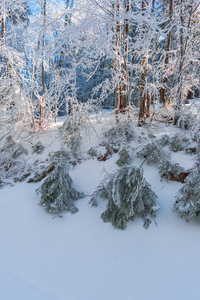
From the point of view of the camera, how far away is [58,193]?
3.25 m

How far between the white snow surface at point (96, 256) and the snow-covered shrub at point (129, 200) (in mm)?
131

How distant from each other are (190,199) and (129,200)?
0.86m

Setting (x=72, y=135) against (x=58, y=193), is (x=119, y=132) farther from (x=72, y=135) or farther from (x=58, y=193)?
(x=58, y=193)

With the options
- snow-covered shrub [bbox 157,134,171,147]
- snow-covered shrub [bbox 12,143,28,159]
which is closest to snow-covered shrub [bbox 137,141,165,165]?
snow-covered shrub [bbox 157,134,171,147]

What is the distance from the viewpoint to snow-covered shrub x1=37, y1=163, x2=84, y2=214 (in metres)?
3.17

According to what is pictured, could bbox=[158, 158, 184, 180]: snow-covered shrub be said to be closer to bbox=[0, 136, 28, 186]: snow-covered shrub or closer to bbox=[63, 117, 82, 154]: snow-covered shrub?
bbox=[63, 117, 82, 154]: snow-covered shrub

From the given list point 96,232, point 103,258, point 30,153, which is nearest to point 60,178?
point 96,232

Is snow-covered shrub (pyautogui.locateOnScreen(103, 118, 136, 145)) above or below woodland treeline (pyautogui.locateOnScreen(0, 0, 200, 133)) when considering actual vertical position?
below

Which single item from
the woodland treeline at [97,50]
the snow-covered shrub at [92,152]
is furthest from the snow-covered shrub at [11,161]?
the snow-covered shrub at [92,152]

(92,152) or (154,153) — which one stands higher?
(154,153)

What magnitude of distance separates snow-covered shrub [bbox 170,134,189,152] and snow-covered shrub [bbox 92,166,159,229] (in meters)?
1.68

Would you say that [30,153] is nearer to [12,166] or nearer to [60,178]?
[12,166]

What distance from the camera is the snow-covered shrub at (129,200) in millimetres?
2609

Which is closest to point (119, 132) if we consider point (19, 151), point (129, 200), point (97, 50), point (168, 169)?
point (168, 169)
